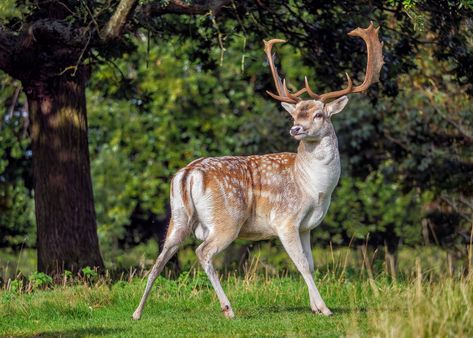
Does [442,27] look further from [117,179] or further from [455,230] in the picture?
[117,179]

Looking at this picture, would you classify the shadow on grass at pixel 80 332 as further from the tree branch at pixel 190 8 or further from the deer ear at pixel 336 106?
the tree branch at pixel 190 8

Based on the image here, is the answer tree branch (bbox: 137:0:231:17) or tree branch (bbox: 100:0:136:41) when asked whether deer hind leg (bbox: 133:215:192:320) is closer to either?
tree branch (bbox: 100:0:136:41)

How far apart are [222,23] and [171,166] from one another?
7.03m

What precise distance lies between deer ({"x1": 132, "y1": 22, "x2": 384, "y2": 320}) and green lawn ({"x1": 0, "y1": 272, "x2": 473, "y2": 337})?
1.23ft

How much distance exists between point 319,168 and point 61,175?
413cm

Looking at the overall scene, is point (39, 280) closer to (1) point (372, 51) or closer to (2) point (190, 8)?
(2) point (190, 8)

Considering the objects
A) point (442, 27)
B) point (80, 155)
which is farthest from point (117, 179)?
point (442, 27)

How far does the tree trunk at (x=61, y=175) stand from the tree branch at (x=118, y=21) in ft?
4.64

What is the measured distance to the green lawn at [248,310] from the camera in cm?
700

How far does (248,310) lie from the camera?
30.5 feet

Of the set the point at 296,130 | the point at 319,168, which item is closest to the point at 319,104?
the point at 296,130

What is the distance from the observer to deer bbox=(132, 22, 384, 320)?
8727 millimetres

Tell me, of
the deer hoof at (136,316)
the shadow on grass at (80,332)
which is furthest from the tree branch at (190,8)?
the shadow on grass at (80,332)

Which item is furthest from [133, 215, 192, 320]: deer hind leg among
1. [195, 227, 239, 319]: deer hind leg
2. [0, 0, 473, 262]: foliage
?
[0, 0, 473, 262]: foliage
